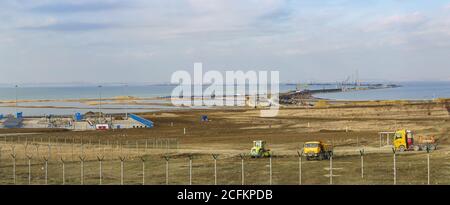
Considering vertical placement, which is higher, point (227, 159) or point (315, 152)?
point (315, 152)

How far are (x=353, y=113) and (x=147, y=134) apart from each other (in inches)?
Answer: 2171

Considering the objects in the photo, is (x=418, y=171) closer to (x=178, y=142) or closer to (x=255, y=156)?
(x=255, y=156)

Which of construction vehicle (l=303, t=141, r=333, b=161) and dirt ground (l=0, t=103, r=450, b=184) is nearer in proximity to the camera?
dirt ground (l=0, t=103, r=450, b=184)

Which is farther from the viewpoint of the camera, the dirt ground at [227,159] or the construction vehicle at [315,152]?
the construction vehicle at [315,152]

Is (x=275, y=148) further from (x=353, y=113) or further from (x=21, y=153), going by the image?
(x=353, y=113)

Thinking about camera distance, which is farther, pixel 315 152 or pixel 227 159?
pixel 227 159
